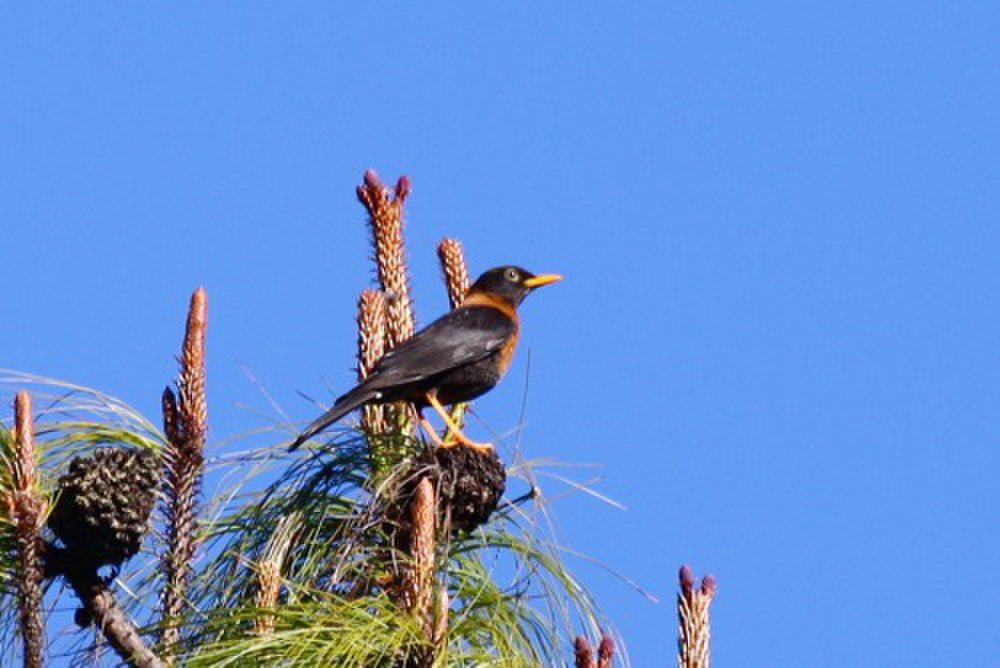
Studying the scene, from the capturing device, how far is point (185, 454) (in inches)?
220

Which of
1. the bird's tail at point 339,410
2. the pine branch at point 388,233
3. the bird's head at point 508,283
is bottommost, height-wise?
the bird's tail at point 339,410

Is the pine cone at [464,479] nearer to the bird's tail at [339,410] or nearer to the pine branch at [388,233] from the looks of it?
the bird's tail at [339,410]

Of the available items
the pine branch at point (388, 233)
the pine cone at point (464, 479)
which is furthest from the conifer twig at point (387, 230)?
the pine cone at point (464, 479)

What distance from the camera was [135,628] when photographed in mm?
5102

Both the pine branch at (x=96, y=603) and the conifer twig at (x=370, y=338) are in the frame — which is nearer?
the pine branch at (x=96, y=603)

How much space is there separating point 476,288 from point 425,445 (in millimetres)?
3816

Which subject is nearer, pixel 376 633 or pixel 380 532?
pixel 376 633

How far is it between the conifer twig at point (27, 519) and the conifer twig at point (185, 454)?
2.28ft

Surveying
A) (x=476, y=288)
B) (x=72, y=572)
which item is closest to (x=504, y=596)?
(x=72, y=572)

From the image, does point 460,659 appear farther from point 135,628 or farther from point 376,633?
point 135,628

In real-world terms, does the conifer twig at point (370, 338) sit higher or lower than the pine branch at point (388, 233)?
lower

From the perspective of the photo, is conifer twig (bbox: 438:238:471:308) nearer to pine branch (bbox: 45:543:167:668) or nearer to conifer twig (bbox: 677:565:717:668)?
pine branch (bbox: 45:543:167:668)

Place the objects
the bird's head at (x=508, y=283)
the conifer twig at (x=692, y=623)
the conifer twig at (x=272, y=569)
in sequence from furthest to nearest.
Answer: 1. the bird's head at (x=508, y=283)
2. the conifer twig at (x=272, y=569)
3. the conifer twig at (x=692, y=623)

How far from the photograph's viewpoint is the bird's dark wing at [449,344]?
6.93m
